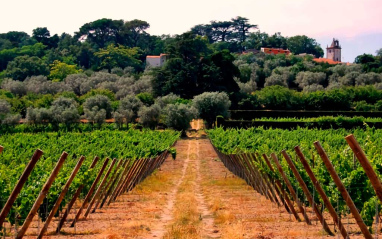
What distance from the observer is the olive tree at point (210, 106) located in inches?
2758

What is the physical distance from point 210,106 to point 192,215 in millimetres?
52867

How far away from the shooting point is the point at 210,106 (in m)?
70.1

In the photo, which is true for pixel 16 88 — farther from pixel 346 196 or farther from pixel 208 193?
pixel 346 196

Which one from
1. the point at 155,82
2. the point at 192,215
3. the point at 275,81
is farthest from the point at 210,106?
the point at 192,215

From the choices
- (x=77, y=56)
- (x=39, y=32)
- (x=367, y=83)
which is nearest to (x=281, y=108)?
(x=367, y=83)

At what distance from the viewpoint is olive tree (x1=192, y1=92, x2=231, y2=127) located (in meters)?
70.1

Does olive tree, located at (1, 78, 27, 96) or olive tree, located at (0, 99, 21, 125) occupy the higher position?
olive tree, located at (1, 78, 27, 96)

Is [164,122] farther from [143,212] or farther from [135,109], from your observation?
[143,212]

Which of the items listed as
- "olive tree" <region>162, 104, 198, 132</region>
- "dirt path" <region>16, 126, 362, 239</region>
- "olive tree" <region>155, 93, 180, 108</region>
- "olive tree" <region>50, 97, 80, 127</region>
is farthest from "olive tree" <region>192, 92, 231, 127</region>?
"dirt path" <region>16, 126, 362, 239</region>

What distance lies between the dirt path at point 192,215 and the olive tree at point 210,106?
131 ft

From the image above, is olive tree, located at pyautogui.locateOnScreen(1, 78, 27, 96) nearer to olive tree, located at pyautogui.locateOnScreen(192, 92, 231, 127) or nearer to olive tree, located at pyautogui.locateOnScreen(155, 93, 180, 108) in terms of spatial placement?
olive tree, located at pyautogui.locateOnScreen(155, 93, 180, 108)

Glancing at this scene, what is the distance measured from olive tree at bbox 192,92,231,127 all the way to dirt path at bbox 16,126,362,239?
39.9 metres

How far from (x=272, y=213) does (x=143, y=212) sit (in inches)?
156

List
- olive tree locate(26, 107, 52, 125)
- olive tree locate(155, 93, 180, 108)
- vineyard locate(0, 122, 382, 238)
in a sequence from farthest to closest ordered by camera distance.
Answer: olive tree locate(155, 93, 180, 108) < olive tree locate(26, 107, 52, 125) < vineyard locate(0, 122, 382, 238)
